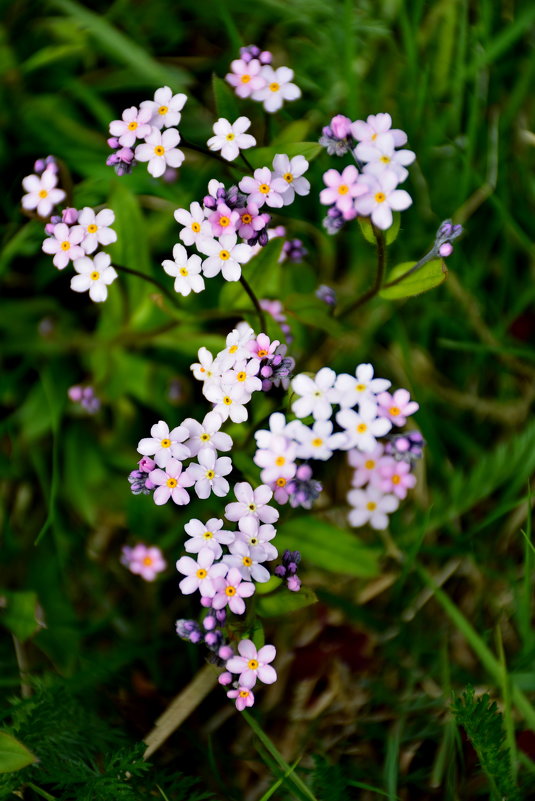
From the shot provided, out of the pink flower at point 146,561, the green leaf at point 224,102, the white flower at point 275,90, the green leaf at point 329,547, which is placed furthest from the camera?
the pink flower at point 146,561

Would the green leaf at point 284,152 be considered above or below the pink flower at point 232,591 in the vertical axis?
above

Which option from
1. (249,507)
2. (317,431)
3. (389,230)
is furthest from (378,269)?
(249,507)

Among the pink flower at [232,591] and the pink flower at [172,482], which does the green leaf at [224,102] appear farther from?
the pink flower at [232,591]

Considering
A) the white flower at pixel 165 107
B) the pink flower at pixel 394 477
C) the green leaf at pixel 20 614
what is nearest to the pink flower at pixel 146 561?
the green leaf at pixel 20 614

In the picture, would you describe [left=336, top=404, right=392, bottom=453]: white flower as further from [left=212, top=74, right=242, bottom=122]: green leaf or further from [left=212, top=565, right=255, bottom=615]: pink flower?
[left=212, top=74, right=242, bottom=122]: green leaf

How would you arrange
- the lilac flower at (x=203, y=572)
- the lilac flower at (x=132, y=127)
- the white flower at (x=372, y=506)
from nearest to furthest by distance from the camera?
the lilac flower at (x=203, y=572), the lilac flower at (x=132, y=127), the white flower at (x=372, y=506)

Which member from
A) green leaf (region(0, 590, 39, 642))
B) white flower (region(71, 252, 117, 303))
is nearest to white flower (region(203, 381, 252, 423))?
white flower (region(71, 252, 117, 303))

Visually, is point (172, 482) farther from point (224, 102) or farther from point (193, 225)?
point (224, 102)
